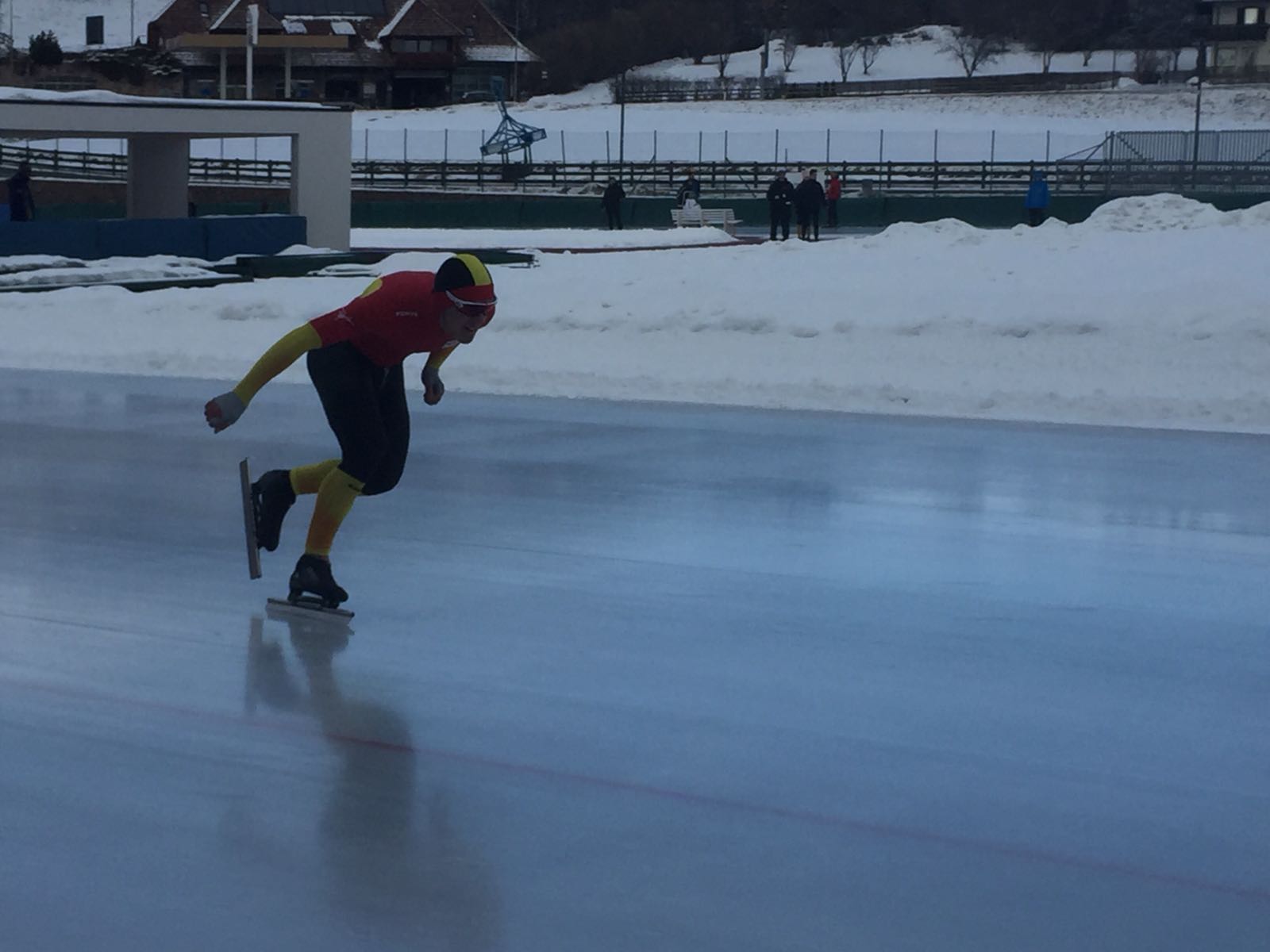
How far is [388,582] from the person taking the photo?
6777mm

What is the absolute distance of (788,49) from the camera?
95125 mm

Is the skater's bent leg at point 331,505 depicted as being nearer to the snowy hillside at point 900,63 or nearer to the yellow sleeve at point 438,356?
the yellow sleeve at point 438,356

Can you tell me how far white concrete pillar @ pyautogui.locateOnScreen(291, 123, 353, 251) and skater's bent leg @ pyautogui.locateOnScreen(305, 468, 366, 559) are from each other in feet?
73.4

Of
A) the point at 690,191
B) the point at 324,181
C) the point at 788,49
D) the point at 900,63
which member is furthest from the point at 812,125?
the point at 324,181

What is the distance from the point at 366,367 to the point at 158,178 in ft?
82.9

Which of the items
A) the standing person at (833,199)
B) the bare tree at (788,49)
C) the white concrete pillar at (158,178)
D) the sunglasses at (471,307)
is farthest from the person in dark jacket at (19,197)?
the bare tree at (788,49)

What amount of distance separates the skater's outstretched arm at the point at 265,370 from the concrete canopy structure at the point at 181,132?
67.6ft

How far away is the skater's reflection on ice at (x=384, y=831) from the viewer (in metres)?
3.44

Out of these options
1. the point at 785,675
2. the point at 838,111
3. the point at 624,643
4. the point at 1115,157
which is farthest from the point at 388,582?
the point at 838,111

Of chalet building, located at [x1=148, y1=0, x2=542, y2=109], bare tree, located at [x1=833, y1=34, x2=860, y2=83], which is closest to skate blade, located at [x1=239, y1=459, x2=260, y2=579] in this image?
chalet building, located at [x1=148, y1=0, x2=542, y2=109]

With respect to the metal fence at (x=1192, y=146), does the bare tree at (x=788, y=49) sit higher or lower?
higher

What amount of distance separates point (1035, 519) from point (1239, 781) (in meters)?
3.80

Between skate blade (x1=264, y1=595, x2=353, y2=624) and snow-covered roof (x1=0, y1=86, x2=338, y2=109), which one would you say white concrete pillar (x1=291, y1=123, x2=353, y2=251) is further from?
skate blade (x1=264, y1=595, x2=353, y2=624)

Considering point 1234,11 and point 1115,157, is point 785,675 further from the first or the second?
point 1234,11
